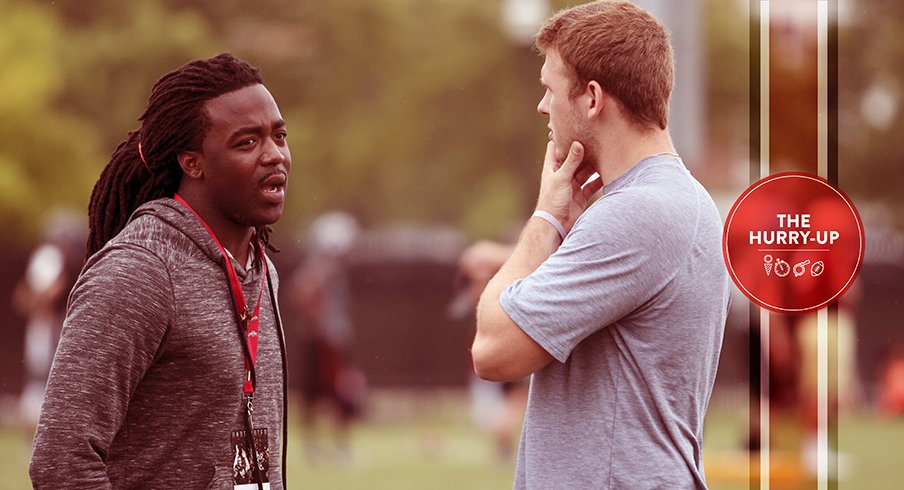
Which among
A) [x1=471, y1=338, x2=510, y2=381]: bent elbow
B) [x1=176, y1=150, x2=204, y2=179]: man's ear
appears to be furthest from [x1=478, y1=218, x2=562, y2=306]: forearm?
[x1=176, y1=150, x2=204, y2=179]: man's ear

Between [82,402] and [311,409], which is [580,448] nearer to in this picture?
[82,402]

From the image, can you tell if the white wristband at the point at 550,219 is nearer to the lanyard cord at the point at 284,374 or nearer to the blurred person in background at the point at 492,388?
the lanyard cord at the point at 284,374

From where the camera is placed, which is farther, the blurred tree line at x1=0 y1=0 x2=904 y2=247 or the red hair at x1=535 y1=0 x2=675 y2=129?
the blurred tree line at x1=0 y1=0 x2=904 y2=247

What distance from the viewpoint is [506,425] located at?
404 inches

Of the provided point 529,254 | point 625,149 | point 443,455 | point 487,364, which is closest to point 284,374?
point 487,364

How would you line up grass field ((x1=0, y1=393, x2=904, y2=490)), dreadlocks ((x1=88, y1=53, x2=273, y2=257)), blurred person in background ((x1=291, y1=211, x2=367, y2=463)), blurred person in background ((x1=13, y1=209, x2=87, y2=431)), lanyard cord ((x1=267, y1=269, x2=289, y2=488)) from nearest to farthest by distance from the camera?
dreadlocks ((x1=88, y1=53, x2=273, y2=257))
lanyard cord ((x1=267, y1=269, x2=289, y2=488))
grass field ((x1=0, y1=393, x2=904, y2=490))
blurred person in background ((x1=291, y1=211, x2=367, y2=463))
blurred person in background ((x1=13, y1=209, x2=87, y2=431))

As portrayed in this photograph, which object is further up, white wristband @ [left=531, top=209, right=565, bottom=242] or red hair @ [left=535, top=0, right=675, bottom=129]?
red hair @ [left=535, top=0, right=675, bottom=129]

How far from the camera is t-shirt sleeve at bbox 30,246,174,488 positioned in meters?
2.40

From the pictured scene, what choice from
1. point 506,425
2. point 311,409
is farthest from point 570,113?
point 311,409

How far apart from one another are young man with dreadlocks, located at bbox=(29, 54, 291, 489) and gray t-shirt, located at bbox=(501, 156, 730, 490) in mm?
555

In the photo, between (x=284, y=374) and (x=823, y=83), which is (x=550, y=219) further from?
(x=823, y=83)

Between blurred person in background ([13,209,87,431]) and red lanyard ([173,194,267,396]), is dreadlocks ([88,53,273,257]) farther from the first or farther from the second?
blurred person in background ([13,209,87,431])

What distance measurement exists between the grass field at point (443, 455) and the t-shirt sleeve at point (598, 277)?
85.6 inches

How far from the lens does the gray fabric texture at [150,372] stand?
241cm
